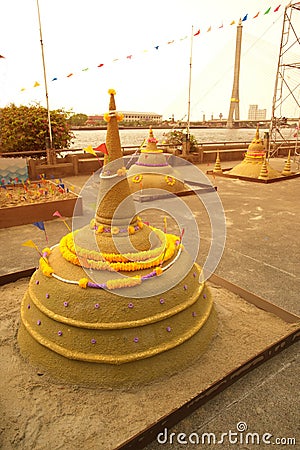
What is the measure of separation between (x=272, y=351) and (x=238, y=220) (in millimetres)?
6023

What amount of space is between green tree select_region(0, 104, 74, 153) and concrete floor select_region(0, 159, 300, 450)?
11.8 feet

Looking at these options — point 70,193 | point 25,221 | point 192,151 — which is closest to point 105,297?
point 25,221

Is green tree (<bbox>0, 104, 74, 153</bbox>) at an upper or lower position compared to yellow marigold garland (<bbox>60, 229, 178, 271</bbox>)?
upper

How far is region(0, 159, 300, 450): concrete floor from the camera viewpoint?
305 centimetres

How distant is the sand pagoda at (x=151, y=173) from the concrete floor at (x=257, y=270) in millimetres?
1150

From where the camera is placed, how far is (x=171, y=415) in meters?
2.90

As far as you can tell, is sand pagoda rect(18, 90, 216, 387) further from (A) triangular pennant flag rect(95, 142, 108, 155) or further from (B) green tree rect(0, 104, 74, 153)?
(B) green tree rect(0, 104, 74, 153)

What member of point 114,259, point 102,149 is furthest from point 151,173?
point 114,259

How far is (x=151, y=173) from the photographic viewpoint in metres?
12.2

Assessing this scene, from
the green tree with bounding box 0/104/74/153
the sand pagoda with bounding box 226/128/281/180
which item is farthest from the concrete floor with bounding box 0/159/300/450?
the green tree with bounding box 0/104/74/153

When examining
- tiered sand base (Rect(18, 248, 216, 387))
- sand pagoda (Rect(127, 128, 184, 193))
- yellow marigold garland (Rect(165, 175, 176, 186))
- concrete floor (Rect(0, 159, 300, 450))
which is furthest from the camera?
yellow marigold garland (Rect(165, 175, 176, 186))

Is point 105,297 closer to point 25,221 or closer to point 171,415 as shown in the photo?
point 171,415

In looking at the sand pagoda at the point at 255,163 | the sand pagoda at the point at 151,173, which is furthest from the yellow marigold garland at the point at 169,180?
the sand pagoda at the point at 255,163

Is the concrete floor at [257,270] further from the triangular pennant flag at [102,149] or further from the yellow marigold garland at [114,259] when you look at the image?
the triangular pennant flag at [102,149]
